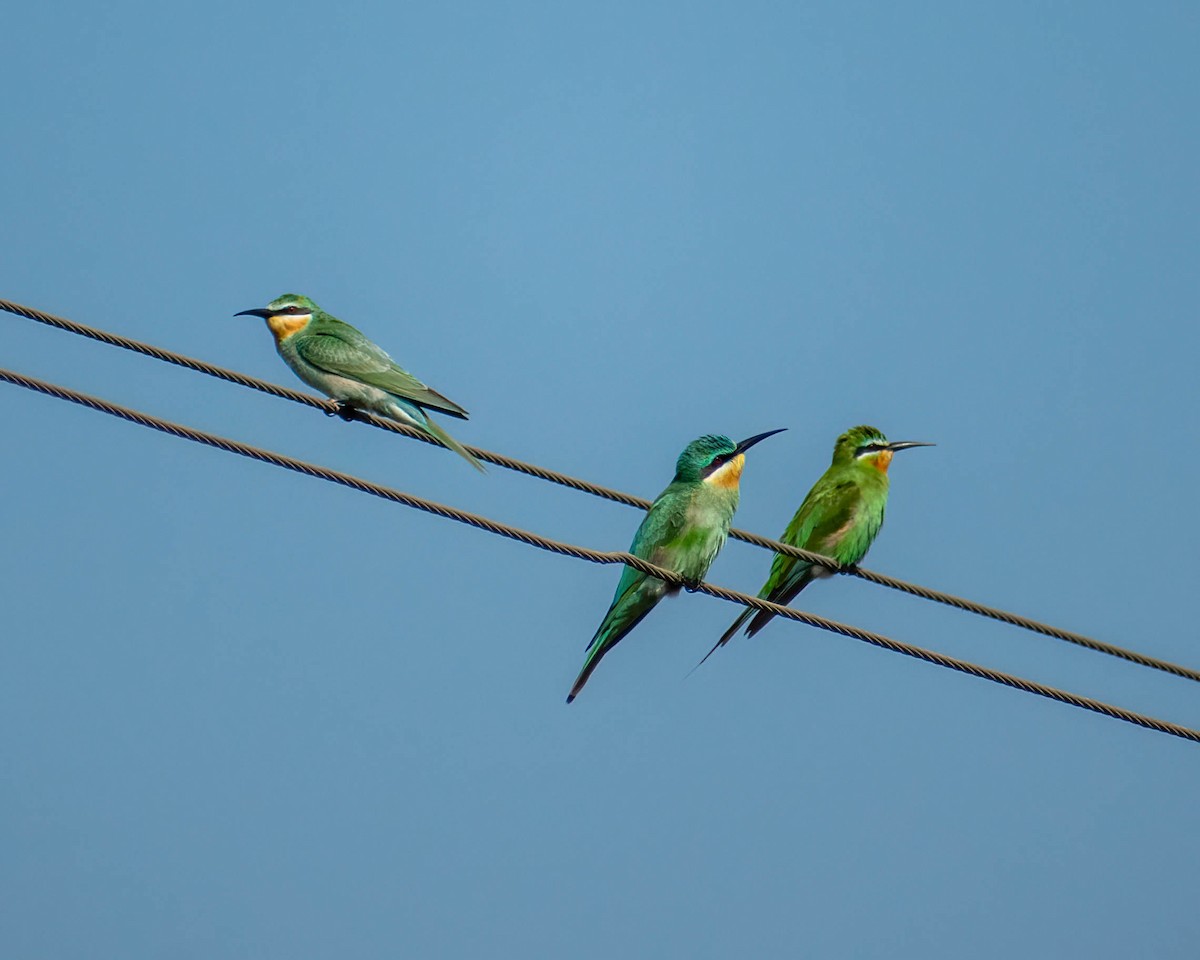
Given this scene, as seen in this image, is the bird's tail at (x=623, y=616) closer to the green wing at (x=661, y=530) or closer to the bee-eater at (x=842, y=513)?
the green wing at (x=661, y=530)

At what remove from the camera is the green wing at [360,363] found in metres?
7.93

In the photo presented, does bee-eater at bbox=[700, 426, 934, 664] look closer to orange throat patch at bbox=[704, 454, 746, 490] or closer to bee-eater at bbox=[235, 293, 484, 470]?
orange throat patch at bbox=[704, 454, 746, 490]

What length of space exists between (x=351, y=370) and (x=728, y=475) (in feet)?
6.80

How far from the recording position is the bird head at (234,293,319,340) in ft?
29.3

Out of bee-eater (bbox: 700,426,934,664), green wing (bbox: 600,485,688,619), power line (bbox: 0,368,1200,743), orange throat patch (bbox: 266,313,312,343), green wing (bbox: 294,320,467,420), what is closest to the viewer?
power line (bbox: 0,368,1200,743)

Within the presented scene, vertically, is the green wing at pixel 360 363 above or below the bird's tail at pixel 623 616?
above

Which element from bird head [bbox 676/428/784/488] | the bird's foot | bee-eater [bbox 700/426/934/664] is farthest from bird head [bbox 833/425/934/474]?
the bird's foot

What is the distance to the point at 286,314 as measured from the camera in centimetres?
902

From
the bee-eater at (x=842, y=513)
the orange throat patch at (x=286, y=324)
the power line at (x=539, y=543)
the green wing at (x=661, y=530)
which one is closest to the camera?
the power line at (x=539, y=543)

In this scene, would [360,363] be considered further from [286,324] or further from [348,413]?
[286,324]

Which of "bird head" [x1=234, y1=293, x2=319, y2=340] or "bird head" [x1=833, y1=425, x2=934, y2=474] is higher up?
"bird head" [x1=833, y1=425, x2=934, y2=474]

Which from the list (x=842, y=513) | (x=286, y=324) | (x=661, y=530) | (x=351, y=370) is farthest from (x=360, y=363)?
(x=842, y=513)

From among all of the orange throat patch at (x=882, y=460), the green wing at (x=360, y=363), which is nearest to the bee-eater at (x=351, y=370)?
the green wing at (x=360, y=363)

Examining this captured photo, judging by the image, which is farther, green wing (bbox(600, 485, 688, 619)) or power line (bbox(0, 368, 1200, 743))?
green wing (bbox(600, 485, 688, 619))
